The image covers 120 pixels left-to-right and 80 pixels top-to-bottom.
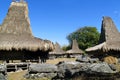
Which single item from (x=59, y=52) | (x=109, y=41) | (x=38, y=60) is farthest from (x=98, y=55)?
(x=59, y=52)

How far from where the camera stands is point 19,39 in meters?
28.7

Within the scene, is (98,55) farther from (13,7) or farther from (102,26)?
(13,7)

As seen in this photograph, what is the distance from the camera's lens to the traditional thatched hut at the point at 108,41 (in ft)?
113

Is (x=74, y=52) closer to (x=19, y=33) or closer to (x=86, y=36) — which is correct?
(x=86, y=36)

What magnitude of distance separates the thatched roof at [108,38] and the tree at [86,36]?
51.5m

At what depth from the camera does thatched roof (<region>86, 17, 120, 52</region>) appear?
3447cm

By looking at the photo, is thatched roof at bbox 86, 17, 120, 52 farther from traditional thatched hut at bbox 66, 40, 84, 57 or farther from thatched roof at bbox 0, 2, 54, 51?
traditional thatched hut at bbox 66, 40, 84, 57

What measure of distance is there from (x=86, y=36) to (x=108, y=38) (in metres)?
59.3

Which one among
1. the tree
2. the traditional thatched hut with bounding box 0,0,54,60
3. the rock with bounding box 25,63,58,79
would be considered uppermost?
the tree

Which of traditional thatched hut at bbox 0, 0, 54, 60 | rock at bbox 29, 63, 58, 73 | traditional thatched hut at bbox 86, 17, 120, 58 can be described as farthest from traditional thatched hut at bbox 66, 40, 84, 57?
rock at bbox 29, 63, 58, 73

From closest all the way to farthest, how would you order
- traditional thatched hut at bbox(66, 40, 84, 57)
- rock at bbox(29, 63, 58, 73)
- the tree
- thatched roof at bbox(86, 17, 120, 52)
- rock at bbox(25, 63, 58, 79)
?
rock at bbox(25, 63, 58, 79) < rock at bbox(29, 63, 58, 73) < thatched roof at bbox(86, 17, 120, 52) < traditional thatched hut at bbox(66, 40, 84, 57) < the tree

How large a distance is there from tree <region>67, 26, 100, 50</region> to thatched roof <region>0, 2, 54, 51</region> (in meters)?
Result: 60.4

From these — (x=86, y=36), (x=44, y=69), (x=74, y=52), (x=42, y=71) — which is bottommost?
(x=42, y=71)

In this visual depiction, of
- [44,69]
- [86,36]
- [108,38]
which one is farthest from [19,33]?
[86,36]
